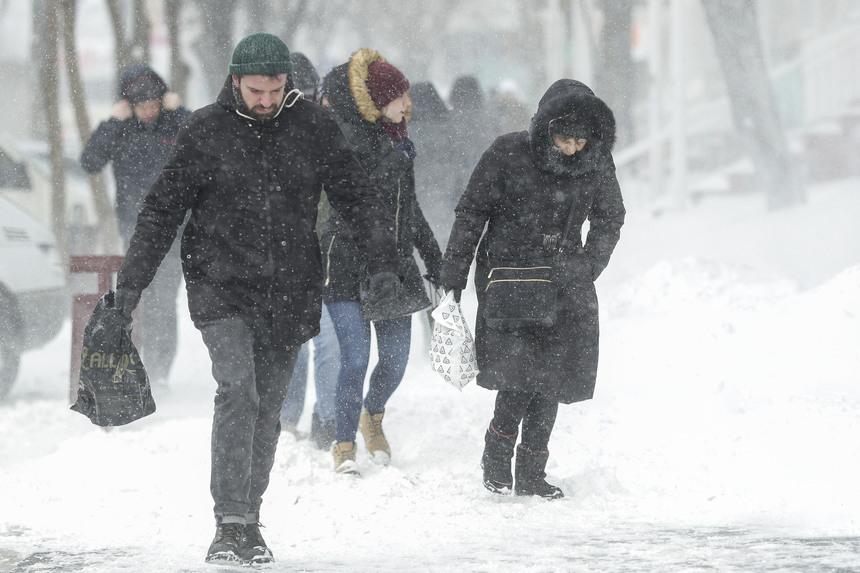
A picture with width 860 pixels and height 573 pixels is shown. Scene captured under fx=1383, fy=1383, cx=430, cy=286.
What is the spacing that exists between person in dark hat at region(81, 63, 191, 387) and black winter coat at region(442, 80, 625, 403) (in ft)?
9.90

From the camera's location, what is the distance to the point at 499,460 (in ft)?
18.6

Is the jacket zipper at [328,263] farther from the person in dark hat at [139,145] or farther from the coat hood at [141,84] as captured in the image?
the coat hood at [141,84]

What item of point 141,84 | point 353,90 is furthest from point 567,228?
point 141,84

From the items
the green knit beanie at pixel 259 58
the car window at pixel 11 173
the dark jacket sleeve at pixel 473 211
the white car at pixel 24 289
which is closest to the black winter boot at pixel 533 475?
the dark jacket sleeve at pixel 473 211

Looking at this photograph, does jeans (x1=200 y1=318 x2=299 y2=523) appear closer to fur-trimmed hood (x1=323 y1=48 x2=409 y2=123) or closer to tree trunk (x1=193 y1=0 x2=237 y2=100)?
fur-trimmed hood (x1=323 y1=48 x2=409 y2=123)

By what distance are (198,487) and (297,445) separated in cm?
68

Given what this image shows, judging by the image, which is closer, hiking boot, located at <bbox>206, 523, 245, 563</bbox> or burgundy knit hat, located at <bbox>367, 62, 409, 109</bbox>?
hiking boot, located at <bbox>206, 523, 245, 563</bbox>

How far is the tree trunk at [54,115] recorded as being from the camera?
12805mm

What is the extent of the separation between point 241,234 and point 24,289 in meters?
4.68

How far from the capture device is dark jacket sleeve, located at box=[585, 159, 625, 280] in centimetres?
555

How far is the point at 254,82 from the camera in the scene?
14.6ft

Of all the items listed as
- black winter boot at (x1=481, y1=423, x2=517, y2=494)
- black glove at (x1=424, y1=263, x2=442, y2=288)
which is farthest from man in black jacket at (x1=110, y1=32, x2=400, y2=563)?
black glove at (x1=424, y1=263, x2=442, y2=288)

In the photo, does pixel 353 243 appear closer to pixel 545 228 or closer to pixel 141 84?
pixel 545 228

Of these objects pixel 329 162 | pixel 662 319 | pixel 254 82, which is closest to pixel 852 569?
pixel 329 162
